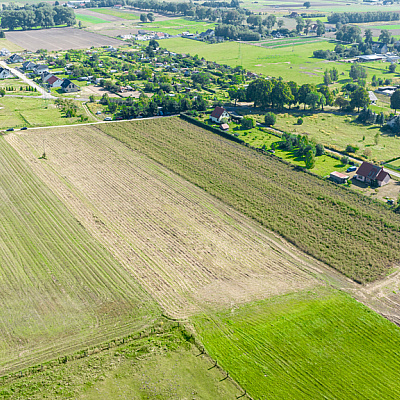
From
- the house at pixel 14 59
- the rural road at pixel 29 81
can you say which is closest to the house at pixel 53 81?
the rural road at pixel 29 81

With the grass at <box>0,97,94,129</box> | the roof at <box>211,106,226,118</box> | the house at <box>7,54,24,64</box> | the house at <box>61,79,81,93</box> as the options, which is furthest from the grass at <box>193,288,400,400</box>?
the house at <box>7,54,24,64</box>

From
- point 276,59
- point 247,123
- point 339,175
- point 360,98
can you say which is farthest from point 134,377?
point 276,59

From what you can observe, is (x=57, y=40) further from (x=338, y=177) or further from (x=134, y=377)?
(x=134, y=377)

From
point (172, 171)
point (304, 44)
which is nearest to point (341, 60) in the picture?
point (304, 44)

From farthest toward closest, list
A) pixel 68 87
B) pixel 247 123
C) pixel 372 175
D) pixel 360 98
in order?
pixel 68 87, pixel 360 98, pixel 247 123, pixel 372 175

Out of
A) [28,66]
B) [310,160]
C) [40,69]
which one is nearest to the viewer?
[310,160]

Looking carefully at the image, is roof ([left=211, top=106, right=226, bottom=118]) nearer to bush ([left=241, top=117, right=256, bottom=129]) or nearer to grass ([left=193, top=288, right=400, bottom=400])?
bush ([left=241, top=117, right=256, bottom=129])

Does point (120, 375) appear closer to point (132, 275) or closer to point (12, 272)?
point (132, 275)

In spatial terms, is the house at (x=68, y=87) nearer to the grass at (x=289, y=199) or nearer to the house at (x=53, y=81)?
the house at (x=53, y=81)
